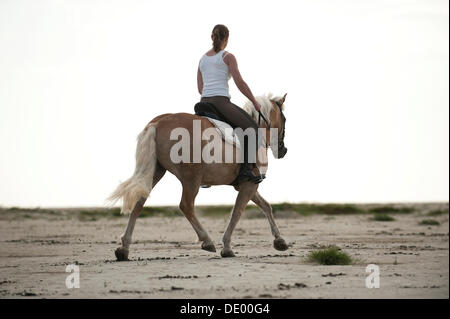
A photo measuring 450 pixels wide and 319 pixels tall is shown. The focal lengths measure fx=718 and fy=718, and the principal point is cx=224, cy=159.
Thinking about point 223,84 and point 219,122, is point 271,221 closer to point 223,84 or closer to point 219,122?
point 219,122

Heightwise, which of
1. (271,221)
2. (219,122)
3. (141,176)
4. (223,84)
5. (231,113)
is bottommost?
(271,221)

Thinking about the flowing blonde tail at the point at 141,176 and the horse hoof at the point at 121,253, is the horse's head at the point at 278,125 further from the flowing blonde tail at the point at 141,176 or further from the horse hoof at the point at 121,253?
the horse hoof at the point at 121,253

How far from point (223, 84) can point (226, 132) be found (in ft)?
2.55

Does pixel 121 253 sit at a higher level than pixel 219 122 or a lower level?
lower

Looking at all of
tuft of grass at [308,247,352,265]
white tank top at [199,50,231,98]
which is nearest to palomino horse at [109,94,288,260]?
white tank top at [199,50,231,98]

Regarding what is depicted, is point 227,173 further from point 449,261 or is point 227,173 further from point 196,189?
point 449,261

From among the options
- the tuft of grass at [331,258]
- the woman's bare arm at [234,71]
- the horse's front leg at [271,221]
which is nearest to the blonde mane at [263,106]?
the woman's bare arm at [234,71]

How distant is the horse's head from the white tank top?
1512 mm

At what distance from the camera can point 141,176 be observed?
975 cm

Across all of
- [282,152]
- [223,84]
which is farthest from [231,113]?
[282,152]

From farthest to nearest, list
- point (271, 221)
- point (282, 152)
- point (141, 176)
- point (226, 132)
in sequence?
point (282, 152), point (271, 221), point (226, 132), point (141, 176)
